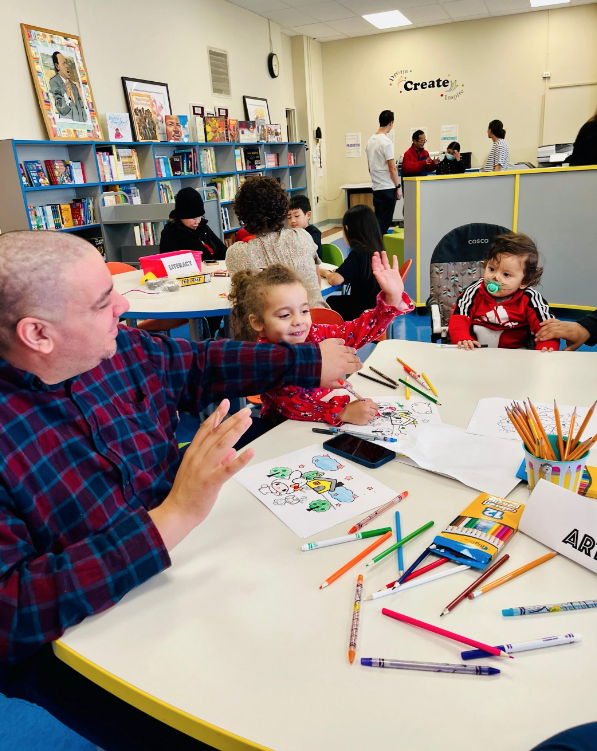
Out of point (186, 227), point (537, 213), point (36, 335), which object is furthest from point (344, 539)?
point (537, 213)

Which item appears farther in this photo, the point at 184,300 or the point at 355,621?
the point at 184,300

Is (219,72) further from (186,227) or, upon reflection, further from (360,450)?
(360,450)

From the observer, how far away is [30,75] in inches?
179

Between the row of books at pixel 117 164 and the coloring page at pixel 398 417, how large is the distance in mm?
4603

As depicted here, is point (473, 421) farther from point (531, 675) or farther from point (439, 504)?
point (531, 675)

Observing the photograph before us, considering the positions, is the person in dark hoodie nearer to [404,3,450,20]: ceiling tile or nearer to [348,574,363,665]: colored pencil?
[348,574,363,665]: colored pencil

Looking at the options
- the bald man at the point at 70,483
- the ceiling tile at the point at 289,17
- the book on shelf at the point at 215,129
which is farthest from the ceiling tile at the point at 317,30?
the bald man at the point at 70,483

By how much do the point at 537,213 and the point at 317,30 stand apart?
6508 millimetres

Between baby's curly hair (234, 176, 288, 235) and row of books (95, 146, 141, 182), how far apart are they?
275cm

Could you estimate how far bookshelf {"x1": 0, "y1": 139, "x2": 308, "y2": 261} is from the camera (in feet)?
14.1

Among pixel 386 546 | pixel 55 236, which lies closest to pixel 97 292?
pixel 55 236

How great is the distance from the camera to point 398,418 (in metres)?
1.31

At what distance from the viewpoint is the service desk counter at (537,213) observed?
14.3 ft

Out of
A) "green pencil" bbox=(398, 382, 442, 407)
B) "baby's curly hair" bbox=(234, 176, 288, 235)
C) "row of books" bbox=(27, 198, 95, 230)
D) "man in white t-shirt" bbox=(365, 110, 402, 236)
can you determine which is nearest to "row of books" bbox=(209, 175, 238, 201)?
"man in white t-shirt" bbox=(365, 110, 402, 236)
